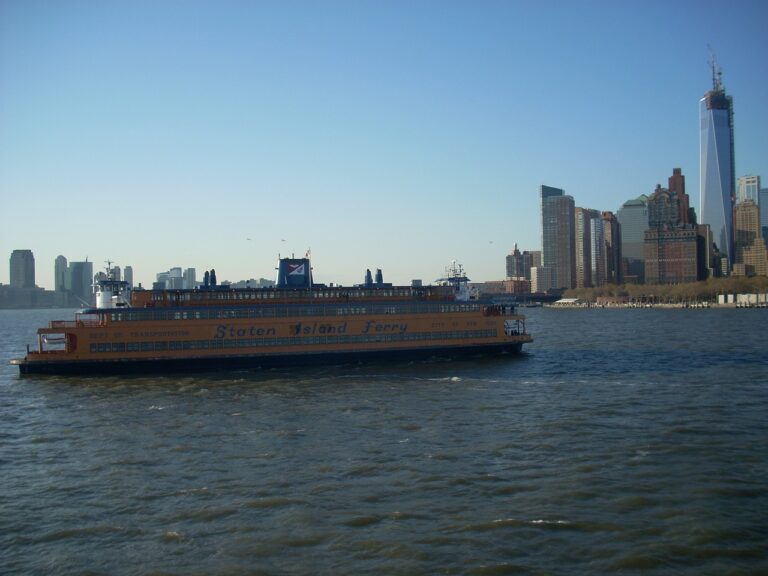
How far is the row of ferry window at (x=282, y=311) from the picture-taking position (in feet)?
182

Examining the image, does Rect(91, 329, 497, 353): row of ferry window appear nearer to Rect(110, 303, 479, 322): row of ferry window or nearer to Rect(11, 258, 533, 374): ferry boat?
Rect(11, 258, 533, 374): ferry boat

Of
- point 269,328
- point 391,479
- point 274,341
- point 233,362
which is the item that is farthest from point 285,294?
point 391,479

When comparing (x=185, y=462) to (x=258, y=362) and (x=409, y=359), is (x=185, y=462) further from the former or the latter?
(x=409, y=359)

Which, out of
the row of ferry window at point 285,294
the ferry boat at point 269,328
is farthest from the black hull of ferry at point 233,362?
the row of ferry window at point 285,294

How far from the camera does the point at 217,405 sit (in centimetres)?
3953

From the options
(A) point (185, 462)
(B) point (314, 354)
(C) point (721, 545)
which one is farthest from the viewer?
(B) point (314, 354)

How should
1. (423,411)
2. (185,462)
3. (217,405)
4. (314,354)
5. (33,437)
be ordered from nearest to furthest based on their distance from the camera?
(185,462), (33,437), (423,411), (217,405), (314,354)

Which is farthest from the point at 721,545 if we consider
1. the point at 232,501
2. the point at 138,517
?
the point at 138,517

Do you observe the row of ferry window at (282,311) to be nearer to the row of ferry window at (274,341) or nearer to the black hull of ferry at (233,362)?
the row of ferry window at (274,341)

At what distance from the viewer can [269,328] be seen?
5738cm

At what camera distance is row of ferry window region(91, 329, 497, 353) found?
54375 millimetres

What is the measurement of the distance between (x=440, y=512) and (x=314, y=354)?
124 ft

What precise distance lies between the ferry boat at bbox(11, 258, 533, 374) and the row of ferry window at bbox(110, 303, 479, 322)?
8cm

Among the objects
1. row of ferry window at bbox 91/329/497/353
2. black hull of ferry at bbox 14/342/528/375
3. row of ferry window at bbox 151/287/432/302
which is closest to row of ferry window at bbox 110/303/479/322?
row of ferry window at bbox 91/329/497/353
